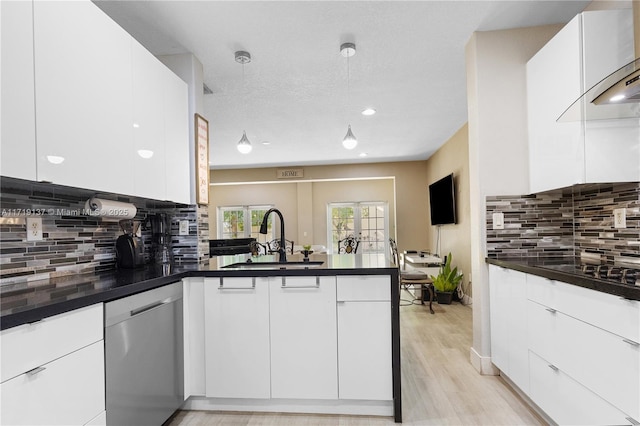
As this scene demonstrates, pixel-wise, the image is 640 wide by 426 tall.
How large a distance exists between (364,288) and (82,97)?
5.52ft

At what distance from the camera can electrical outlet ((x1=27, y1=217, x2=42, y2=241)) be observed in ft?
5.49

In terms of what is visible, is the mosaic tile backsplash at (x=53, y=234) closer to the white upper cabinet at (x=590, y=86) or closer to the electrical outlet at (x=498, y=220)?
the electrical outlet at (x=498, y=220)

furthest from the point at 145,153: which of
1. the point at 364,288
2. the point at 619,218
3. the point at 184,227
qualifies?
the point at 619,218

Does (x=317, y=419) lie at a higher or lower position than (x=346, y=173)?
lower

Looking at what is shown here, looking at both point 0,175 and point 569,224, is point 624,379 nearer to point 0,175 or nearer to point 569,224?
point 569,224

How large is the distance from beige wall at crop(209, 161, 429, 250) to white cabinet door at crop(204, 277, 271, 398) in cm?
574

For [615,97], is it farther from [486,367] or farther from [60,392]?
[60,392]

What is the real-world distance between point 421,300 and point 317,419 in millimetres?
3241

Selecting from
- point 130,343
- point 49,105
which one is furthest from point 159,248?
point 49,105

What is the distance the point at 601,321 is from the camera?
136 cm

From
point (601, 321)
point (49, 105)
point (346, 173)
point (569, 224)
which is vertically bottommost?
point (601, 321)

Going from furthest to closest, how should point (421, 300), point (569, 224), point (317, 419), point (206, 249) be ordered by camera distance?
point (421, 300), point (206, 249), point (569, 224), point (317, 419)

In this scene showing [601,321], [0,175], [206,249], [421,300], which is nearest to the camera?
[0,175]

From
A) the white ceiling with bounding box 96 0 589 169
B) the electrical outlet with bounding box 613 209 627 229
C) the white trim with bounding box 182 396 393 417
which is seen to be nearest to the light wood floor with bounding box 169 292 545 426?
the white trim with bounding box 182 396 393 417
